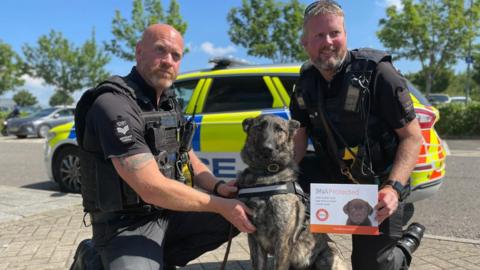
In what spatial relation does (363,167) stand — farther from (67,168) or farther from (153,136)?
(67,168)

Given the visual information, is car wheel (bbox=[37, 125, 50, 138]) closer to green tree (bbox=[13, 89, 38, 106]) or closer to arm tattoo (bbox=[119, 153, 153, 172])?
arm tattoo (bbox=[119, 153, 153, 172])

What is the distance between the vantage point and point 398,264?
10.2ft

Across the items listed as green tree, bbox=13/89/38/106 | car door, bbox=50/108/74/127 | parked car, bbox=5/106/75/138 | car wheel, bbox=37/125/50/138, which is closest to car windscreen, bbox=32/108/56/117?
parked car, bbox=5/106/75/138

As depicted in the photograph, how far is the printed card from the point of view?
8.35 ft

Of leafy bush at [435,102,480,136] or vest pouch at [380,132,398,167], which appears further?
leafy bush at [435,102,480,136]

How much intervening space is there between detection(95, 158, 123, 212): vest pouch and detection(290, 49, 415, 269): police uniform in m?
1.51

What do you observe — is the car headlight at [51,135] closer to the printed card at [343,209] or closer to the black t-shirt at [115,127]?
the black t-shirt at [115,127]

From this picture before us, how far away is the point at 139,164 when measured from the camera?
2.49 m

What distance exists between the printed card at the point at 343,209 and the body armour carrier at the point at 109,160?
104 centimetres

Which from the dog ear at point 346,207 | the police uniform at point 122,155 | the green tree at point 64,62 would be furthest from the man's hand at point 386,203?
the green tree at point 64,62

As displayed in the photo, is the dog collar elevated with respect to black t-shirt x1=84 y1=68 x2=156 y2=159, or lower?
lower

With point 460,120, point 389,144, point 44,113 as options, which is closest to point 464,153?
point 460,120

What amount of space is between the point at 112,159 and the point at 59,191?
18.2 feet

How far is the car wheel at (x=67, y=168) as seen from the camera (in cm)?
680
